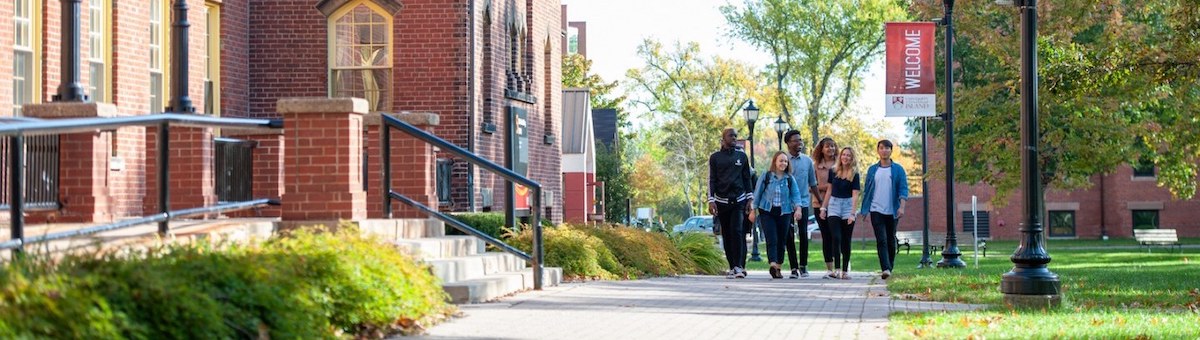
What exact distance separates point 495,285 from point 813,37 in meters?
59.9

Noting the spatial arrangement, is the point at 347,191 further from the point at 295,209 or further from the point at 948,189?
the point at 948,189

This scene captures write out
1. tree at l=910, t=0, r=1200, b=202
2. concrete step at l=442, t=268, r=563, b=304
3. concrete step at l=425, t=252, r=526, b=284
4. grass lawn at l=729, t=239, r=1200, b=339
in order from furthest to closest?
tree at l=910, t=0, r=1200, b=202
concrete step at l=425, t=252, r=526, b=284
concrete step at l=442, t=268, r=563, b=304
grass lawn at l=729, t=239, r=1200, b=339

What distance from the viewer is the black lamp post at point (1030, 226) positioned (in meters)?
12.5

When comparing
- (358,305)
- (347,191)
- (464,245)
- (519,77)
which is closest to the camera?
(358,305)

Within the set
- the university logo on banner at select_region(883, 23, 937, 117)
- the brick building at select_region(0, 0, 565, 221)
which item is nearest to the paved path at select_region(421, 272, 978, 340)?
the brick building at select_region(0, 0, 565, 221)

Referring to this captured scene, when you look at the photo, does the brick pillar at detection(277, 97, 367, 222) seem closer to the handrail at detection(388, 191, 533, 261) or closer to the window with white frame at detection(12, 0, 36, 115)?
the handrail at detection(388, 191, 533, 261)

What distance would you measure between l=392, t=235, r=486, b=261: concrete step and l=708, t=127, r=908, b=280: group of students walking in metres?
3.97

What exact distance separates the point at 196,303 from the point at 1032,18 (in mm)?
7861

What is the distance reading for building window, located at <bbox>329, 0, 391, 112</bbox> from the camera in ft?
76.7

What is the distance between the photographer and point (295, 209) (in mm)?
12367

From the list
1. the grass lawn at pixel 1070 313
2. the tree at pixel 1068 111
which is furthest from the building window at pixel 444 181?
the tree at pixel 1068 111

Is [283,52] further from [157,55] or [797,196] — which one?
[797,196]

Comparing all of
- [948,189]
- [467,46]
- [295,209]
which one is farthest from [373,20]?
[295,209]

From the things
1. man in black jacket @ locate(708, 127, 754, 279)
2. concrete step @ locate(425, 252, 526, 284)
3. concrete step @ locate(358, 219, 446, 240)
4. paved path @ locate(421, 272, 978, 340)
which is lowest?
paved path @ locate(421, 272, 978, 340)
